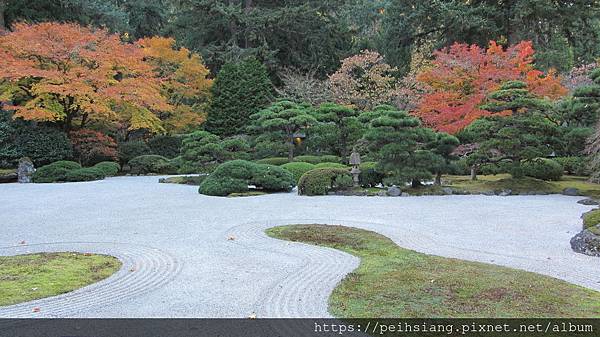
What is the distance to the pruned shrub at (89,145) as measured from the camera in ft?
61.0

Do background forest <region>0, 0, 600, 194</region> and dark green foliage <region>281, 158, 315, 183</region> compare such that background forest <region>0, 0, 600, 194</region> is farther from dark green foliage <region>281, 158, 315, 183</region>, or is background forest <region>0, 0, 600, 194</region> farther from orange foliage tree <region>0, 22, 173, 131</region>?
dark green foliage <region>281, 158, 315, 183</region>

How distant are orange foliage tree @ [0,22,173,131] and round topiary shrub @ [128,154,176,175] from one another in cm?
160

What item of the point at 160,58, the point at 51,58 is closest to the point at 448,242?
the point at 51,58

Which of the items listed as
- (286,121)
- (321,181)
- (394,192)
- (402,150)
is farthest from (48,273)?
(286,121)

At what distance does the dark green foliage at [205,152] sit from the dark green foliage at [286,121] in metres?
1.56

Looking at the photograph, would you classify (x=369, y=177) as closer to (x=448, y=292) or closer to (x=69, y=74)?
(x=448, y=292)

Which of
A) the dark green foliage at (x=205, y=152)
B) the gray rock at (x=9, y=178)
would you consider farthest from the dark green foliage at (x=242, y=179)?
the gray rock at (x=9, y=178)

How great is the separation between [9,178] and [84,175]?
9.05 feet

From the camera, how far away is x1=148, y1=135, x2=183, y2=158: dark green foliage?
22.4 metres

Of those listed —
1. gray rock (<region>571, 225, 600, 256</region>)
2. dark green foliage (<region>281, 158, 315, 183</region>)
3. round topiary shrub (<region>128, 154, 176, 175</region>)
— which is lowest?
gray rock (<region>571, 225, 600, 256</region>)

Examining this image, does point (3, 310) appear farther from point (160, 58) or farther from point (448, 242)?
point (160, 58)

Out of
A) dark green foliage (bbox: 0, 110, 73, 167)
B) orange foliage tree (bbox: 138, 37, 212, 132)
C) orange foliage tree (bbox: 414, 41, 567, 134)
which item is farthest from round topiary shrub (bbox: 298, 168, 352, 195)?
orange foliage tree (bbox: 138, 37, 212, 132)

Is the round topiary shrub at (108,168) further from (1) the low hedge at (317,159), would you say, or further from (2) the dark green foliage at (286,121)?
(1) the low hedge at (317,159)

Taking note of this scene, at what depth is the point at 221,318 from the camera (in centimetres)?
331
